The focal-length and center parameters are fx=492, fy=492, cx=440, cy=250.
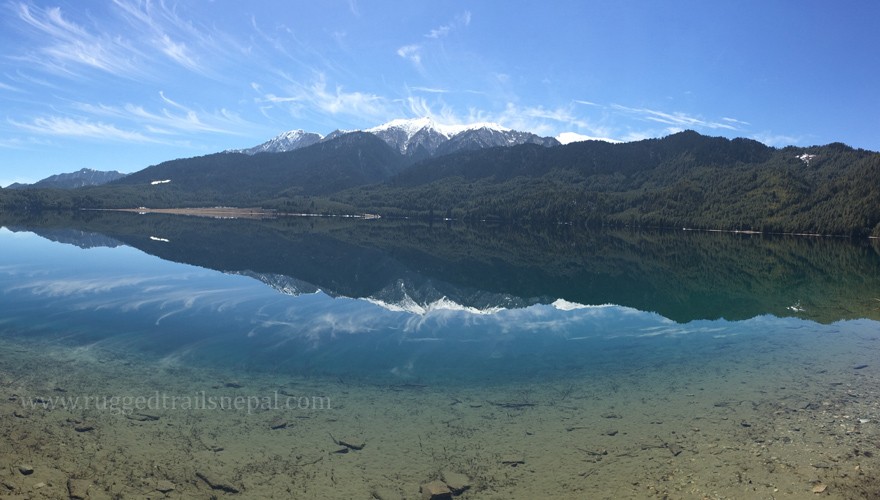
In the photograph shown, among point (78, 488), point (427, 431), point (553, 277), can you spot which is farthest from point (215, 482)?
point (553, 277)

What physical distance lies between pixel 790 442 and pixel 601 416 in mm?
7424

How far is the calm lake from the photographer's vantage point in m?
17.4

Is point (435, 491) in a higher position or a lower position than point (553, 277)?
lower

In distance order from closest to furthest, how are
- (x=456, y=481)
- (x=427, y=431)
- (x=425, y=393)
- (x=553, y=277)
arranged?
(x=456, y=481)
(x=427, y=431)
(x=425, y=393)
(x=553, y=277)

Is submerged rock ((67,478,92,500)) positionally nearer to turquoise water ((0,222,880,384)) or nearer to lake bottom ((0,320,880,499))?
lake bottom ((0,320,880,499))

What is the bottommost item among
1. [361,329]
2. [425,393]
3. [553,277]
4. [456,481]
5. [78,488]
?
[456,481]

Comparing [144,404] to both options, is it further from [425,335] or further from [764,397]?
[764,397]

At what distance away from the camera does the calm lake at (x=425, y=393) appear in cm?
1738

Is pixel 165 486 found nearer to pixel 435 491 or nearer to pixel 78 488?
pixel 78 488

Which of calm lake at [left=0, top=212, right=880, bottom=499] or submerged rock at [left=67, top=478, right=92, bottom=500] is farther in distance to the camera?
calm lake at [left=0, top=212, right=880, bottom=499]

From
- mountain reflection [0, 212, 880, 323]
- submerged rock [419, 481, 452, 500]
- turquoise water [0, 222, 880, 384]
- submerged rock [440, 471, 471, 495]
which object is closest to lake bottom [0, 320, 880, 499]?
submerged rock [440, 471, 471, 495]

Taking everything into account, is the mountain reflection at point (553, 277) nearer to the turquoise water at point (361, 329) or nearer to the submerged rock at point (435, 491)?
the turquoise water at point (361, 329)

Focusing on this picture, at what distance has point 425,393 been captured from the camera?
84.8 feet

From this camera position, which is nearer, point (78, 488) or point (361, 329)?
point (78, 488)
